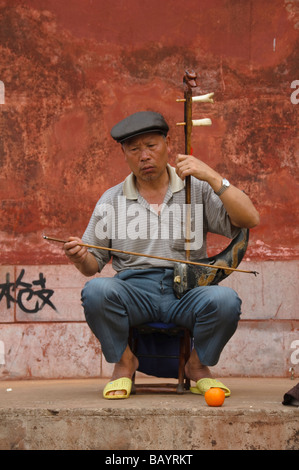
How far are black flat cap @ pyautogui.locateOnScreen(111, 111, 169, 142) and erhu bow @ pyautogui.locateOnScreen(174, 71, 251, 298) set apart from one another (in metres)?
0.13

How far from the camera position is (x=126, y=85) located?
6.96 metres

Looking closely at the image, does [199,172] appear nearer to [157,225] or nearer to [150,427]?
[157,225]

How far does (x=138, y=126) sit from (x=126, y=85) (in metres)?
2.57

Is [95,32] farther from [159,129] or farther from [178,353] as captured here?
[178,353]

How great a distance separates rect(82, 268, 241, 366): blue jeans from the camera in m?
4.23

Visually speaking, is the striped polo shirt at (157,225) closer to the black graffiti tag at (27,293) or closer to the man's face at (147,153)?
the man's face at (147,153)

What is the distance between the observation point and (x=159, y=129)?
4.53m

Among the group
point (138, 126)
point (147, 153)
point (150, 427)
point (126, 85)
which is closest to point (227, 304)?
point (150, 427)

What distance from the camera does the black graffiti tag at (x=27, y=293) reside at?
669 centimetres

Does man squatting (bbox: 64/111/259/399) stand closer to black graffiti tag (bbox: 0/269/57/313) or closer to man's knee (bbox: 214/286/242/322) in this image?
man's knee (bbox: 214/286/242/322)

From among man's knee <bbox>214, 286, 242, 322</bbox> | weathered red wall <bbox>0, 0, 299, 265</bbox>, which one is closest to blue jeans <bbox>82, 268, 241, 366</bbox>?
man's knee <bbox>214, 286, 242, 322</bbox>

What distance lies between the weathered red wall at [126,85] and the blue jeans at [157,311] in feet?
8.45
